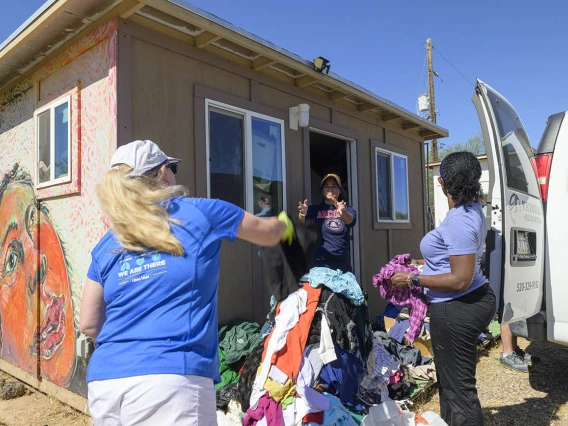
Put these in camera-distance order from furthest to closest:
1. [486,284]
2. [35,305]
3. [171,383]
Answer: [35,305] → [486,284] → [171,383]

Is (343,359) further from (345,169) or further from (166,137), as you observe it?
(345,169)

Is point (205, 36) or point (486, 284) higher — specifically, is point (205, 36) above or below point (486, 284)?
above

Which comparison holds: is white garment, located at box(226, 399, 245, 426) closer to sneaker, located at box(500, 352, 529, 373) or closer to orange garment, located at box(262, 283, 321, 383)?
orange garment, located at box(262, 283, 321, 383)

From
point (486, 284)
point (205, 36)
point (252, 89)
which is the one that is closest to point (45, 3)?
point (205, 36)

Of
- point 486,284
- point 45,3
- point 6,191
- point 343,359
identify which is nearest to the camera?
point 486,284

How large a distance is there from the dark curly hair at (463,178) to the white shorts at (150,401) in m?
1.76

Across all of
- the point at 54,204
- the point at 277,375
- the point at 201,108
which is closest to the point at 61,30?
the point at 201,108

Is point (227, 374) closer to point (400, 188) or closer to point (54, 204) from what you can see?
point (54, 204)

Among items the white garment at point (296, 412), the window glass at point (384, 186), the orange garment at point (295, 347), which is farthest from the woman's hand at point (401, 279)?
the window glass at point (384, 186)

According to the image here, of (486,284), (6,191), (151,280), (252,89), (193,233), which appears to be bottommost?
(486,284)

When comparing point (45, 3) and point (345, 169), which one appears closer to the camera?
point (45, 3)

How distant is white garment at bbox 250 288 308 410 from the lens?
3.19m

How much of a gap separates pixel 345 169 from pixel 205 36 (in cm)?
325

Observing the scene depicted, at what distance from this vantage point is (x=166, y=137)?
12.8ft
